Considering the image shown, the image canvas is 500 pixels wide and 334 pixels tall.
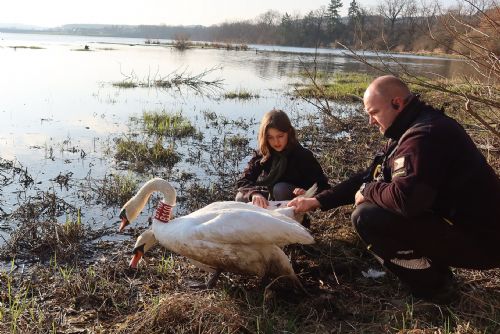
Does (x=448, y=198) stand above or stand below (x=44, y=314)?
above

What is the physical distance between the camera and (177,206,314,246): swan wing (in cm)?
362

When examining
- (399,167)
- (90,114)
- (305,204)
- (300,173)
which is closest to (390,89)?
(399,167)

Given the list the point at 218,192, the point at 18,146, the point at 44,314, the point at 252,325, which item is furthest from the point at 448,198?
the point at 18,146

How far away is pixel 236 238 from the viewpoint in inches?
143

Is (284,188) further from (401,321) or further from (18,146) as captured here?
(18,146)

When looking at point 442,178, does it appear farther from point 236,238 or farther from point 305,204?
point 236,238

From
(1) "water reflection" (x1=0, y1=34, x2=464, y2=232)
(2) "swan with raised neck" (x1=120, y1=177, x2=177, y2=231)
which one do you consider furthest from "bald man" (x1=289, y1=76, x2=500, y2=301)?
(1) "water reflection" (x1=0, y1=34, x2=464, y2=232)

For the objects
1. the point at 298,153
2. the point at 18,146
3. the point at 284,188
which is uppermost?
the point at 298,153

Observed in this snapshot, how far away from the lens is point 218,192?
702 centimetres

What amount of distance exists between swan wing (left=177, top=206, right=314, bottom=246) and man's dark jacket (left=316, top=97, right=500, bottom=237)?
728 mm

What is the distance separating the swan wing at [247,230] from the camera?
362 cm

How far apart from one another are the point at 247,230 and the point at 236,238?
106mm

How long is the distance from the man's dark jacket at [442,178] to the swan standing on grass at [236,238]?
2.66ft

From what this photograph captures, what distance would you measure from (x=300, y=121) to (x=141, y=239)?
930 cm
